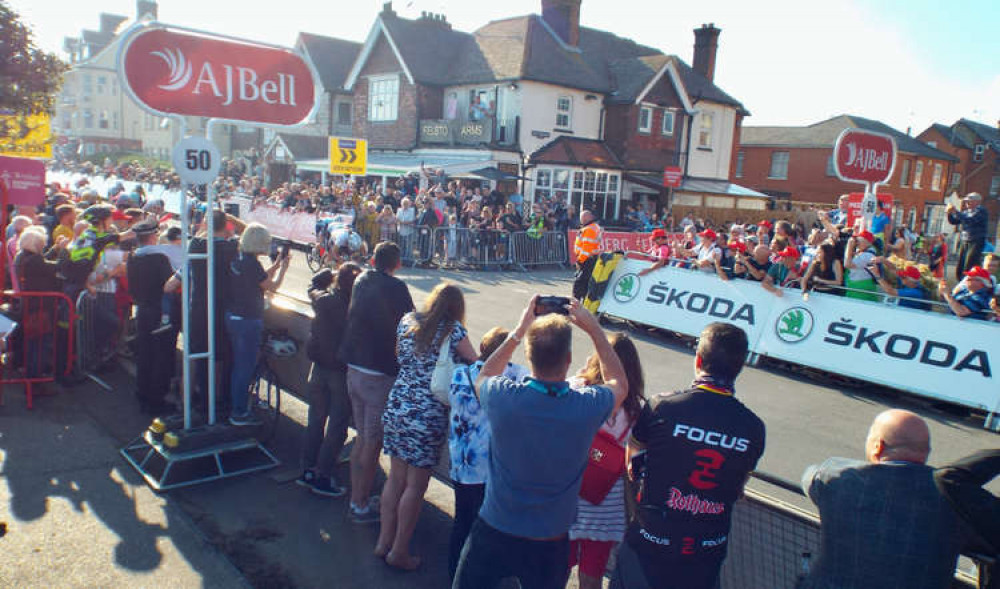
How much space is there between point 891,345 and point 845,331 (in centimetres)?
60

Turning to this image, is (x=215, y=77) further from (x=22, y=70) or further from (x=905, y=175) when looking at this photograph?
(x=905, y=175)

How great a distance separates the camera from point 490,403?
2783 mm

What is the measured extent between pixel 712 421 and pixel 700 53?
37536 millimetres

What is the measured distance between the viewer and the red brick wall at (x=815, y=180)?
45.6m

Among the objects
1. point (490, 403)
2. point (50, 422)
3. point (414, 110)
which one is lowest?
point (50, 422)

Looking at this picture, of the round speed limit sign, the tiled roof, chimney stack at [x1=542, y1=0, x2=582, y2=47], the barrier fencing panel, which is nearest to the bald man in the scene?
the round speed limit sign

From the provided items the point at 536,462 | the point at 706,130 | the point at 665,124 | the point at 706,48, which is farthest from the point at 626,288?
the point at 706,48

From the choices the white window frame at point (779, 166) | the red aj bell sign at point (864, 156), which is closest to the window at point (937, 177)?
the white window frame at point (779, 166)

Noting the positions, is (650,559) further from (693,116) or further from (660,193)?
(693,116)

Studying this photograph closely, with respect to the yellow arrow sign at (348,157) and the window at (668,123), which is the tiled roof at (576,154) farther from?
the yellow arrow sign at (348,157)

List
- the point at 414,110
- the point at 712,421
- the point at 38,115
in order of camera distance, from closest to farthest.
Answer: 1. the point at 712,421
2. the point at 38,115
3. the point at 414,110

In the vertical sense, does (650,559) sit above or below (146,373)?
above

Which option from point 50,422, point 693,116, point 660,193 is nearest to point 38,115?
point 50,422

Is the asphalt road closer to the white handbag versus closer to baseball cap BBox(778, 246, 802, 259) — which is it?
baseball cap BBox(778, 246, 802, 259)
